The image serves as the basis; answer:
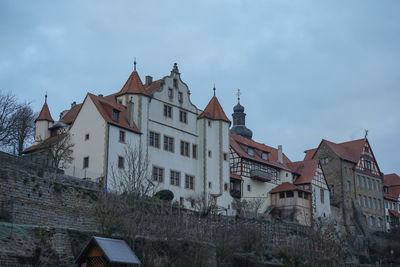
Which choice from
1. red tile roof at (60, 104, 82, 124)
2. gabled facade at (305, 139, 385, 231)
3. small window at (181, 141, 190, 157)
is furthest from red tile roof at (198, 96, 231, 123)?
gabled facade at (305, 139, 385, 231)

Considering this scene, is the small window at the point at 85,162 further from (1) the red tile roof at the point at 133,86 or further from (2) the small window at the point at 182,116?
(2) the small window at the point at 182,116

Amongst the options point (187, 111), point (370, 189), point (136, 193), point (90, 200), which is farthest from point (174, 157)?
point (370, 189)

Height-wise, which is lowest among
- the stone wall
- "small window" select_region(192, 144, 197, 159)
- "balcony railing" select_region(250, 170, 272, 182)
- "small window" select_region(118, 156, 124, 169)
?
the stone wall

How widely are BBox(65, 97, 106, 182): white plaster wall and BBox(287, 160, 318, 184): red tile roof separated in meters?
29.3

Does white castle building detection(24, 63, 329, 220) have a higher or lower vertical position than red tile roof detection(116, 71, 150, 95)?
lower

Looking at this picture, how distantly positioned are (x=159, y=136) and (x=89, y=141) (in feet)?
21.8

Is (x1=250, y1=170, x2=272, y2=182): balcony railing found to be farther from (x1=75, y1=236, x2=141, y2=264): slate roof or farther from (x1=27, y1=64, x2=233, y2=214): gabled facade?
(x1=75, y1=236, x2=141, y2=264): slate roof

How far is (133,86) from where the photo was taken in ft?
164

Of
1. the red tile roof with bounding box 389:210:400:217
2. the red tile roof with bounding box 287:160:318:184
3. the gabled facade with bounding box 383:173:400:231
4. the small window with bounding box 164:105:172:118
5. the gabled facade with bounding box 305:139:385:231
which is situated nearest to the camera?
the small window with bounding box 164:105:172:118

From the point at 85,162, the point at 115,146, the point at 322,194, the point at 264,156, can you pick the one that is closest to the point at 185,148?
the point at 115,146

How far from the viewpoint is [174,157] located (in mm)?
51531

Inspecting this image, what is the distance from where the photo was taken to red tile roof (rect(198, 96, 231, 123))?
55.6m

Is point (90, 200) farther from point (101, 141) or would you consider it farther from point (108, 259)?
point (108, 259)

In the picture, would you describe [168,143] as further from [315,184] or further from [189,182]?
[315,184]
